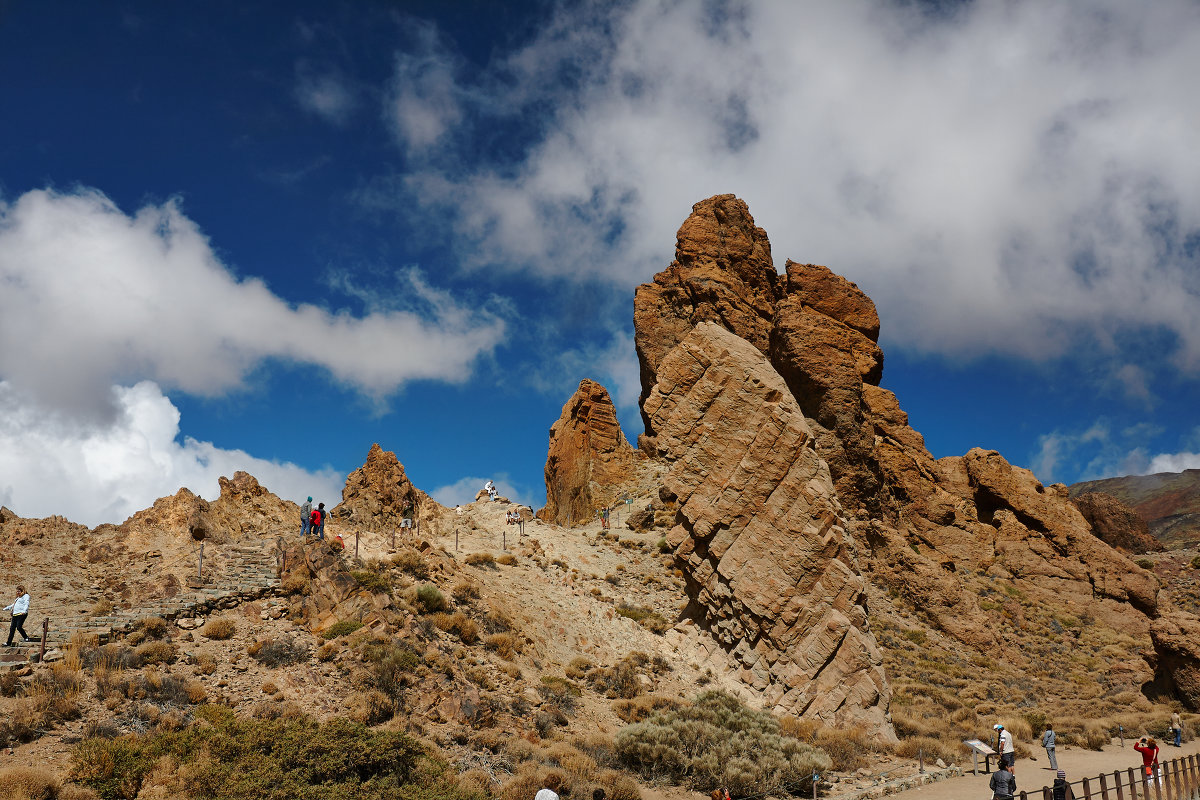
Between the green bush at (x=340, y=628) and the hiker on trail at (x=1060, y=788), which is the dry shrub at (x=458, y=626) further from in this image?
the hiker on trail at (x=1060, y=788)

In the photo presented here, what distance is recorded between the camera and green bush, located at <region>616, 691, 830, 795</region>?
15422 millimetres

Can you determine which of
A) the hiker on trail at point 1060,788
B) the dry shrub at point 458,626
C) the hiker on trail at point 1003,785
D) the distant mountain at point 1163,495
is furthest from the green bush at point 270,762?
the distant mountain at point 1163,495

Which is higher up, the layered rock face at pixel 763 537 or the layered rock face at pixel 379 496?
the layered rock face at pixel 379 496

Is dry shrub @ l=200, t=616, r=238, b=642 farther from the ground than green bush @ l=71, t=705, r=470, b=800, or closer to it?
farther from the ground

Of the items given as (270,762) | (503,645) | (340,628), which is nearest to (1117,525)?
(503,645)

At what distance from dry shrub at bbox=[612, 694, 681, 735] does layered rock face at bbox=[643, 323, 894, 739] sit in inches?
118

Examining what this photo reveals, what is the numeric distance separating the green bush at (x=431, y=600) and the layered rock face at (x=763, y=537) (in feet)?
26.6

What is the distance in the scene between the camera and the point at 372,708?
15.1 meters

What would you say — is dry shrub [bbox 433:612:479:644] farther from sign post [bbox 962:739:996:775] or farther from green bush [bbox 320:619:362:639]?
sign post [bbox 962:739:996:775]

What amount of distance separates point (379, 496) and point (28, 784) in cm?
2983

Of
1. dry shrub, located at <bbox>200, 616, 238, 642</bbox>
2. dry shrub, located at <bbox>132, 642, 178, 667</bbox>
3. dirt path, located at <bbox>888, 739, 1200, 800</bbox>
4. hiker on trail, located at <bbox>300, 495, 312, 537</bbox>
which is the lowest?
dirt path, located at <bbox>888, 739, 1200, 800</bbox>

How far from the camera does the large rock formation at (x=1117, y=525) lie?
177ft

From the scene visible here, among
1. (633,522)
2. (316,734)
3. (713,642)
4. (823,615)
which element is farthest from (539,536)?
(316,734)

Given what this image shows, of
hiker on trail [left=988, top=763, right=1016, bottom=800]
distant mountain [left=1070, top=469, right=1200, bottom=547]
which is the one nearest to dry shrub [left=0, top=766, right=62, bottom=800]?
hiker on trail [left=988, top=763, right=1016, bottom=800]
